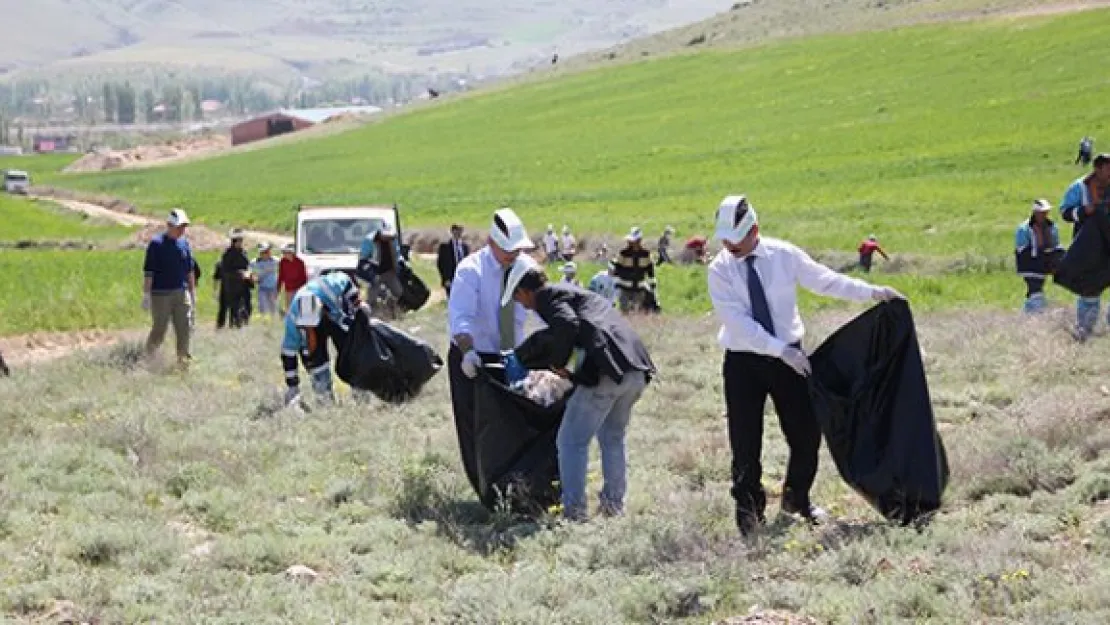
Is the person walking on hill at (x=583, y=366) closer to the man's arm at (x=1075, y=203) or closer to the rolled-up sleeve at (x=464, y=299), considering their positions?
the rolled-up sleeve at (x=464, y=299)

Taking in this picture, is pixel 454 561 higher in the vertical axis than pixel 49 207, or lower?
higher

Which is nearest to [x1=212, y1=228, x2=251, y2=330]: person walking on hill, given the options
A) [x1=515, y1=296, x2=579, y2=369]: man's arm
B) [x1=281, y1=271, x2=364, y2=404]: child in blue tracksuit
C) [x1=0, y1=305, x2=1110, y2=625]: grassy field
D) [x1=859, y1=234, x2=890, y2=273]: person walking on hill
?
[x1=0, y1=305, x2=1110, y2=625]: grassy field

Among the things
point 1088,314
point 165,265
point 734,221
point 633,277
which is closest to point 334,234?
point 633,277

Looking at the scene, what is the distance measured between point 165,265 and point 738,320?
989 centimetres

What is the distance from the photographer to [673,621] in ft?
23.5

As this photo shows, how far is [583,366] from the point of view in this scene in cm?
901

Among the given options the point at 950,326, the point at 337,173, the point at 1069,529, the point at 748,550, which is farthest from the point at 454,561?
the point at 337,173

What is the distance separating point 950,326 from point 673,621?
10.8 metres

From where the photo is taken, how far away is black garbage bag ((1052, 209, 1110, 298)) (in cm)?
1398

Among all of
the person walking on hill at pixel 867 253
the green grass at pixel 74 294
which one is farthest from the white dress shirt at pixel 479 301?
the person walking on hill at pixel 867 253

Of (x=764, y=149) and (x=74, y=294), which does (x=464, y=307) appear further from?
(x=764, y=149)

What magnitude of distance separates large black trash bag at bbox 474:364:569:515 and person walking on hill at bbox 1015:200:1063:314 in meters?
8.63

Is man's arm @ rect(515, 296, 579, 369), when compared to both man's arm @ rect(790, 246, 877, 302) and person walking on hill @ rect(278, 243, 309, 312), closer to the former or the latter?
man's arm @ rect(790, 246, 877, 302)

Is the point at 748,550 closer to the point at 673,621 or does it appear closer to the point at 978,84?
the point at 673,621
